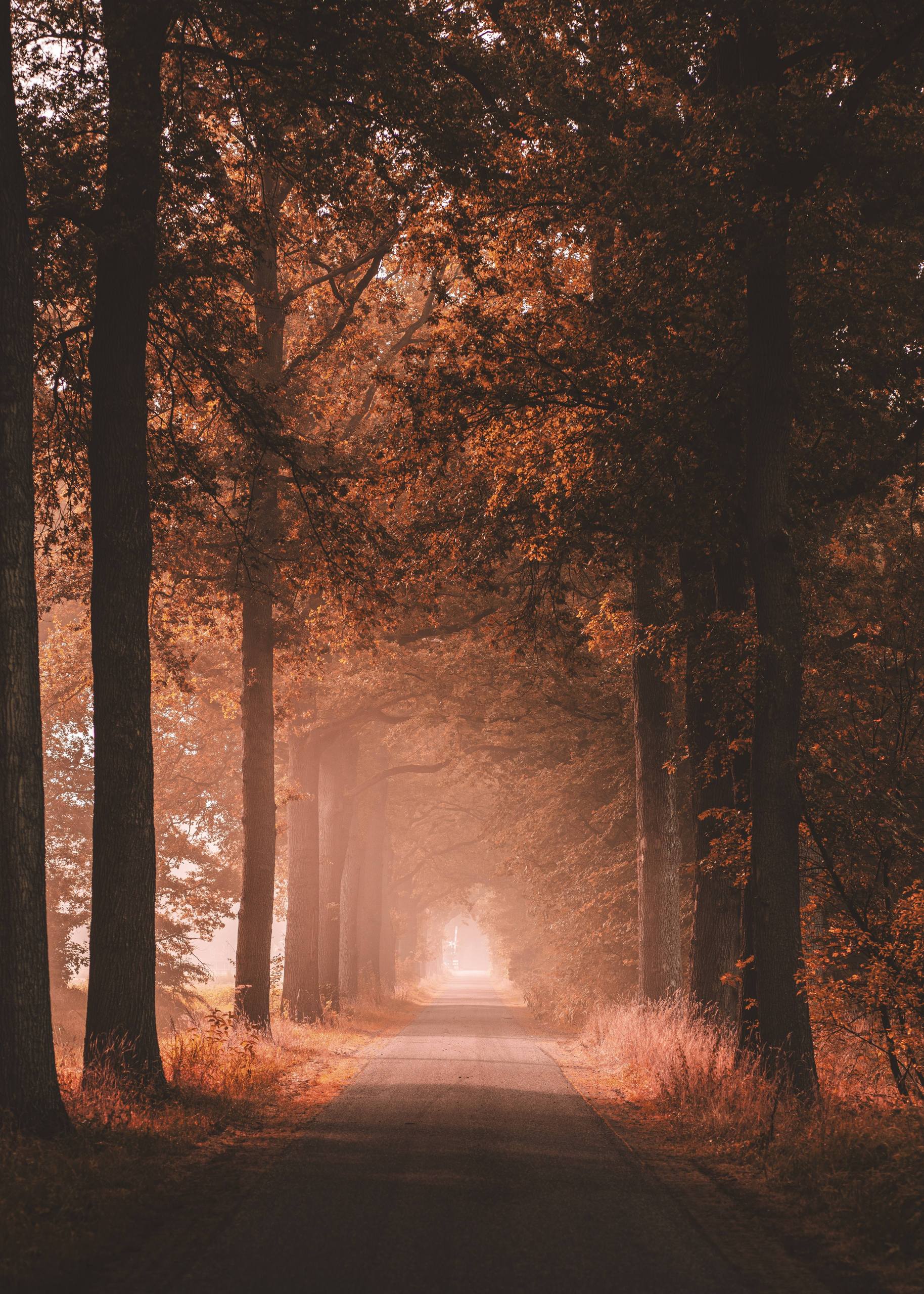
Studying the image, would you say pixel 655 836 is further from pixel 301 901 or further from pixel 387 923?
pixel 387 923

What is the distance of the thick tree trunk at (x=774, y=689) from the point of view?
9.94m

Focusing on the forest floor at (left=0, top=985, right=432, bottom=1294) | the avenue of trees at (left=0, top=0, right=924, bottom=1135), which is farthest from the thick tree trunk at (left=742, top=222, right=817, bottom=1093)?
the forest floor at (left=0, top=985, right=432, bottom=1294)

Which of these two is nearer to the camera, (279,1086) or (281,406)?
(279,1086)

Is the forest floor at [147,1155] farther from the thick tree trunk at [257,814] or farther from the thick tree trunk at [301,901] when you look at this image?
the thick tree trunk at [301,901]

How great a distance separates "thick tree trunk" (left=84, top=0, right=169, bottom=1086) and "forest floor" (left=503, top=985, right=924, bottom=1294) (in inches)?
195

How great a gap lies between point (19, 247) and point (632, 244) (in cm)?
612

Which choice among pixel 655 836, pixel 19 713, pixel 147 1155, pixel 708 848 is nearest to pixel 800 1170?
pixel 147 1155

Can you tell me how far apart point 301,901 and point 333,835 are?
6.58 meters

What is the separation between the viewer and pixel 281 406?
1603 centimetres

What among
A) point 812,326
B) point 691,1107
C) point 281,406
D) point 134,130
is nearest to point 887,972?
point 691,1107

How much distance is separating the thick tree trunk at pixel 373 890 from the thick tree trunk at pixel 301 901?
13658 millimetres

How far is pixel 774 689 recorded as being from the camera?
10.1 metres

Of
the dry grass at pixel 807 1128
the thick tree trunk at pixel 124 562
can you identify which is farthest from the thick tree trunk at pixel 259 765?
the dry grass at pixel 807 1128

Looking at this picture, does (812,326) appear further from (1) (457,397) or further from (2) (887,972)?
(2) (887,972)
